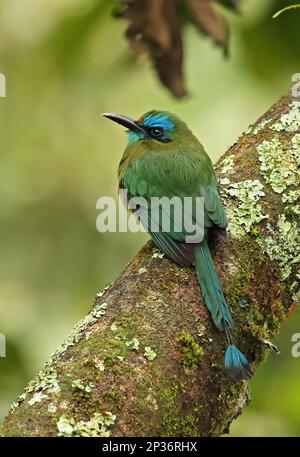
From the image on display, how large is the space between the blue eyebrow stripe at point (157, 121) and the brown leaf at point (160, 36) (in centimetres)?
172

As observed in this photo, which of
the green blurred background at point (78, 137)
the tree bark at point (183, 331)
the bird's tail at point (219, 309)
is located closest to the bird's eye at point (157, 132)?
the green blurred background at point (78, 137)

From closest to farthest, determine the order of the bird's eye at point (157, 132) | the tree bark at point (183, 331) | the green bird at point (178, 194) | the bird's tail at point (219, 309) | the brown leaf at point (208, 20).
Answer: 1. the brown leaf at point (208, 20)
2. the tree bark at point (183, 331)
3. the bird's tail at point (219, 309)
4. the green bird at point (178, 194)
5. the bird's eye at point (157, 132)

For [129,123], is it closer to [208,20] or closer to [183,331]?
[183,331]

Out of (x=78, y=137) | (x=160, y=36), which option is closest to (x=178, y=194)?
(x=160, y=36)

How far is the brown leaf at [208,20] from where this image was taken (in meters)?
1.78

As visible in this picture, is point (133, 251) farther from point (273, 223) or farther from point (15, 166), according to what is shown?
point (273, 223)

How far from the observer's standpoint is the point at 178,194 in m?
3.43

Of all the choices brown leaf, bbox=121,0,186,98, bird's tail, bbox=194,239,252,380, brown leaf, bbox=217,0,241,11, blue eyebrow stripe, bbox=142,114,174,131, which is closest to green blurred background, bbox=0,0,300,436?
blue eyebrow stripe, bbox=142,114,174,131

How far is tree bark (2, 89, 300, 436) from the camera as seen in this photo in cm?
225

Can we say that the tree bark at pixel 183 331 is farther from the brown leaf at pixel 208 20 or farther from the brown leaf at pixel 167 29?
the brown leaf at pixel 208 20

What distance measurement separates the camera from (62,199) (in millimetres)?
5301

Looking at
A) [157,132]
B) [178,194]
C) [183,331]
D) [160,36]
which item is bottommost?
[183,331]

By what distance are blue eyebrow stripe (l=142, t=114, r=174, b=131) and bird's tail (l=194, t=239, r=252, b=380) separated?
1.07 meters

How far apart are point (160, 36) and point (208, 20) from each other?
0.39ft
